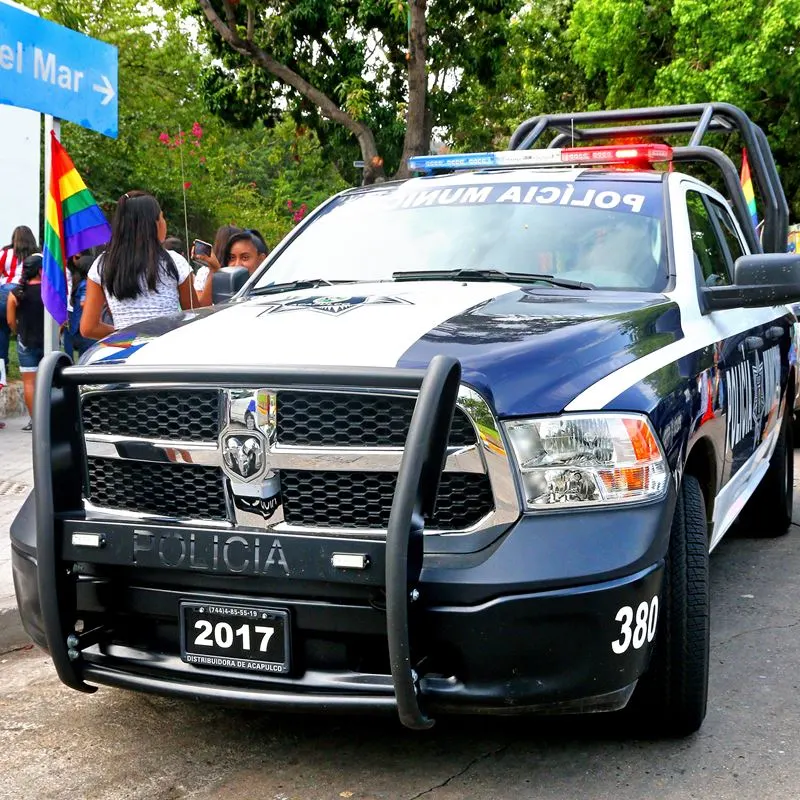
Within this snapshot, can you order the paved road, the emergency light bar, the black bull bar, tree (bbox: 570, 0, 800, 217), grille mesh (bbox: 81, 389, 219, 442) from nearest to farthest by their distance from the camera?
the black bull bar < grille mesh (bbox: 81, 389, 219, 442) < the paved road < the emergency light bar < tree (bbox: 570, 0, 800, 217)

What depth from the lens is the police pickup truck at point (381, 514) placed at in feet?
9.56

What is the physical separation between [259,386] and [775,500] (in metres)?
4.18

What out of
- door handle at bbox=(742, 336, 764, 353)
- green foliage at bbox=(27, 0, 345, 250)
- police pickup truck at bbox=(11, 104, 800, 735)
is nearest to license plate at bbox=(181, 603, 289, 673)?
police pickup truck at bbox=(11, 104, 800, 735)

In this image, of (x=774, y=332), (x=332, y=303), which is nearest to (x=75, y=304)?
(x=774, y=332)

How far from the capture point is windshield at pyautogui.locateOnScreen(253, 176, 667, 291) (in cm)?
429

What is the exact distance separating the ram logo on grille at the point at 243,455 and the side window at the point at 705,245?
2.16 metres

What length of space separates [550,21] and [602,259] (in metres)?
26.0

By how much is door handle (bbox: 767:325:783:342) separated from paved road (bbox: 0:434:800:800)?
181 centimetres

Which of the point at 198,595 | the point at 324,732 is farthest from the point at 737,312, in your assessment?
the point at 198,595

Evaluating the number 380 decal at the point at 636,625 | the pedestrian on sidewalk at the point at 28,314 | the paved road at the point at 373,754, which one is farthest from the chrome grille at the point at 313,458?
the pedestrian on sidewalk at the point at 28,314

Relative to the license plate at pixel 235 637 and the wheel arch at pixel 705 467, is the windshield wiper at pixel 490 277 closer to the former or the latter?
the wheel arch at pixel 705 467

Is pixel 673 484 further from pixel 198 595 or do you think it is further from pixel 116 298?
pixel 116 298

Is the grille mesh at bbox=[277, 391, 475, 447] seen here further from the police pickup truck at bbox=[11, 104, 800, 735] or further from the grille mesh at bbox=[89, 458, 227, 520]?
the grille mesh at bbox=[89, 458, 227, 520]

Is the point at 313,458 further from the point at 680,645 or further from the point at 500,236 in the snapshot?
the point at 500,236
